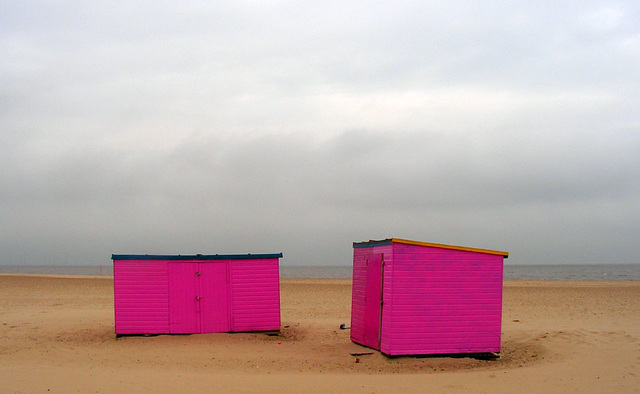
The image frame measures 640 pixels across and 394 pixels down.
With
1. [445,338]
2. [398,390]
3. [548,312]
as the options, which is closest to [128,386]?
[398,390]

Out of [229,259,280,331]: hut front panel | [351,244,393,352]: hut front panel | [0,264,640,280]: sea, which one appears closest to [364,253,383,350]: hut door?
[351,244,393,352]: hut front panel

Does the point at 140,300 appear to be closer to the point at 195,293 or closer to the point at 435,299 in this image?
the point at 195,293

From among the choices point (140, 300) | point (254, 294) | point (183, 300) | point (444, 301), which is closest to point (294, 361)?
point (254, 294)

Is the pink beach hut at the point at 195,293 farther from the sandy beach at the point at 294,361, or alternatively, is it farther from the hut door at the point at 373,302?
the hut door at the point at 373,302

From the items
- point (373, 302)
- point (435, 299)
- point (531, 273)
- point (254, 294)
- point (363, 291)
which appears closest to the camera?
point (435, 299)

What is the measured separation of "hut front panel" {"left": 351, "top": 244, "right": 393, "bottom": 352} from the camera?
13.3 metres

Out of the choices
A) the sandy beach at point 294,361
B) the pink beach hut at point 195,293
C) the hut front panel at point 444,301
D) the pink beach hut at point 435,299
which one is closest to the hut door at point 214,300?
the pink beach hut at point 195,293

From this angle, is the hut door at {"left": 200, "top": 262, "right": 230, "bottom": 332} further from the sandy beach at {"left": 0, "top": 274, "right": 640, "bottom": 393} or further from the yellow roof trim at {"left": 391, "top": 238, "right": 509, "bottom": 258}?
the yellow roof trim at {"left": 391, "top": 238, "right": 509, "bottom": 258}

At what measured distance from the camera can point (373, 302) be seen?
1420cm

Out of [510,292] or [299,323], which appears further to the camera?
[510,292]

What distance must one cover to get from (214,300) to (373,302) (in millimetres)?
4538

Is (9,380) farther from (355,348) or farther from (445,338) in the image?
(445,338)

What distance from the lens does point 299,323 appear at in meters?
19.9

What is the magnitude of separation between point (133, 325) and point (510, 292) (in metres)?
26.9
